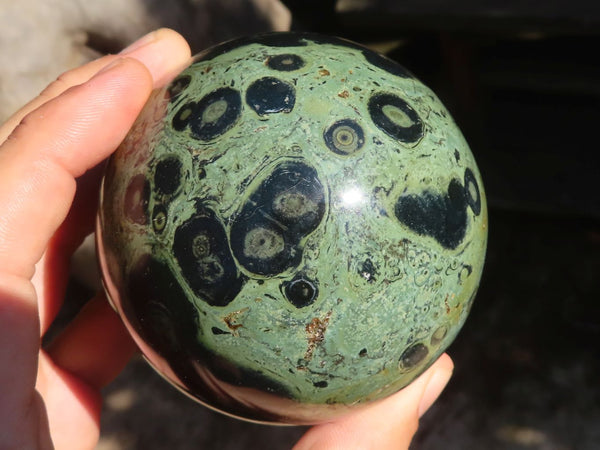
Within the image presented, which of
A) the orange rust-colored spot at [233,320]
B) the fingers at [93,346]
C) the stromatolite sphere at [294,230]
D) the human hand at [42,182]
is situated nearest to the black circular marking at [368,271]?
the stromatolite sphere at [294,230]

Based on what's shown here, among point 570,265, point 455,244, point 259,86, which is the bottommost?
point 570,265

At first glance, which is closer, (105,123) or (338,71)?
(338,71)

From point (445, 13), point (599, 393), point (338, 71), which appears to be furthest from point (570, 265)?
point (338, 71)

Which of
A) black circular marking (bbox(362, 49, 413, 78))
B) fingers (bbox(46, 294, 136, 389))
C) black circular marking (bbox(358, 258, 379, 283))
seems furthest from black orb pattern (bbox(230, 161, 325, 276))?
fingers (bbox(46, 294, 136, 389))

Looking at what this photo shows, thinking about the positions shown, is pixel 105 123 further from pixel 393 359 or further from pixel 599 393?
pixel 599 393

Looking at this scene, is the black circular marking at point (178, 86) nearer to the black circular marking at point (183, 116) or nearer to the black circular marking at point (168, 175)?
the black circular marking at point (183, 116)

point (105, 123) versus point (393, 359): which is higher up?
point (105, 123)

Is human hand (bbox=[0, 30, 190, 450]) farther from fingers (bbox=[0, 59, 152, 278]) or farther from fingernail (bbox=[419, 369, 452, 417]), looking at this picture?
fingernail (bbox=[419, 369, 452, 417])
